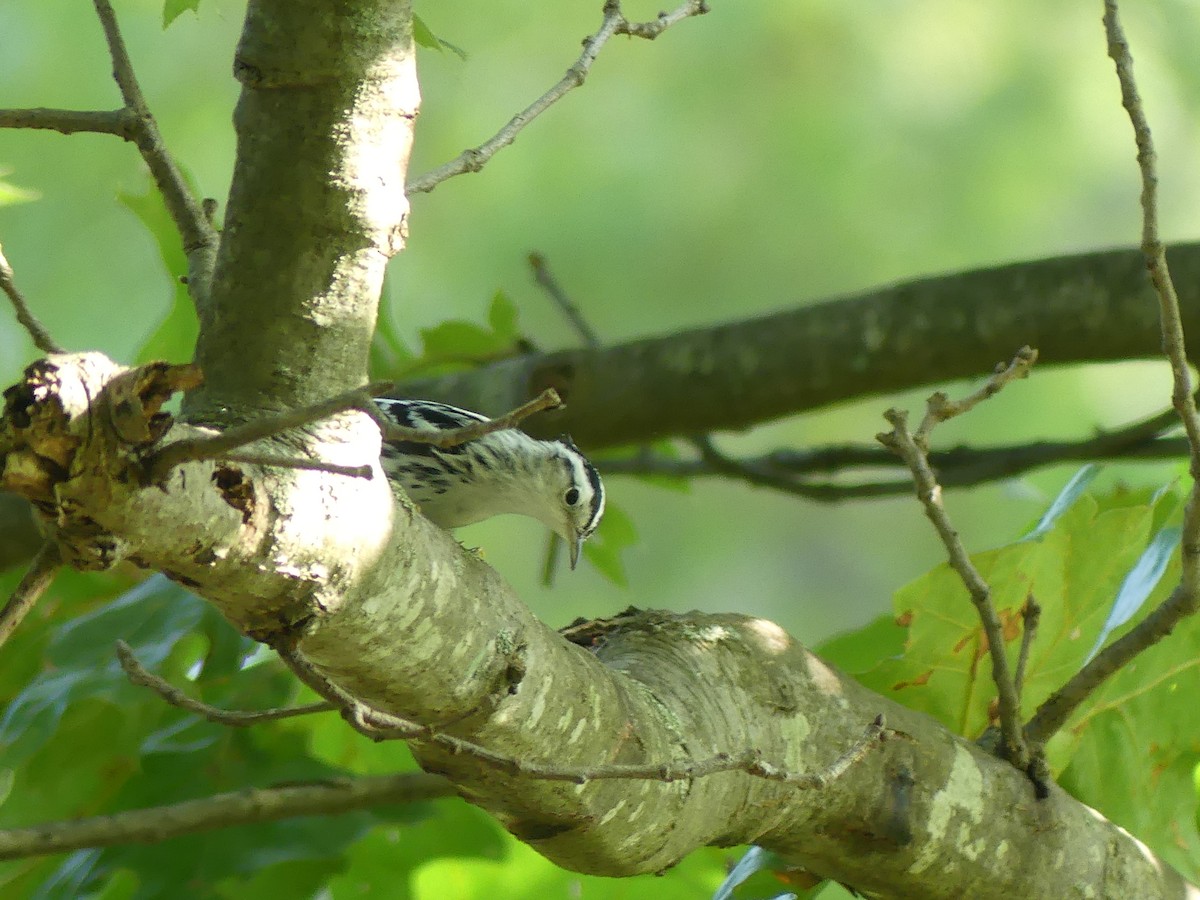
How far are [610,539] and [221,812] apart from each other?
117 centimetres

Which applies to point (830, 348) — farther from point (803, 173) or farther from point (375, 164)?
point (803, 173)

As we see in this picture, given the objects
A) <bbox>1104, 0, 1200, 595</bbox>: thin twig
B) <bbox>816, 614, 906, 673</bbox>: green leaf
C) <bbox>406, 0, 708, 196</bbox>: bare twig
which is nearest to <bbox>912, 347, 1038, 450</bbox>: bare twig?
<bbox>1104, 0, 1200, 595</bbox>: thin twig

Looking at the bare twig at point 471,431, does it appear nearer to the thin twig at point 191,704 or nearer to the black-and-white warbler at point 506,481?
the thin twig at point 191,704

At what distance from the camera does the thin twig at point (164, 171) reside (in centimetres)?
104

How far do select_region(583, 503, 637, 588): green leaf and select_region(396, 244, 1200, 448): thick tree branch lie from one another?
0.31 meters

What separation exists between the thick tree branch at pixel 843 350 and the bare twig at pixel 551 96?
2.74ft

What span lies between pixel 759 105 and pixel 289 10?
11.1 ft

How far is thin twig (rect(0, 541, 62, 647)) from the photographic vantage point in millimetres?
613

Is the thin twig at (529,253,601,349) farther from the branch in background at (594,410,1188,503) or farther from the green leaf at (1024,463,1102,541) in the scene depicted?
the green leaf at (1024,463,1102,541)

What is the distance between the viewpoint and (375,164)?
89cm

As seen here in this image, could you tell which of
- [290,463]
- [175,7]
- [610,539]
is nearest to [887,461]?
[610,539]

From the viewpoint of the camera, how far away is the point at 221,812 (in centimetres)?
162

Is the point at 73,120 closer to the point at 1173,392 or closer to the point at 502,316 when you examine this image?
the point at 1173,392

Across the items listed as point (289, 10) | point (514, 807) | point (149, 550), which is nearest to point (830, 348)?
point (514, 807)
